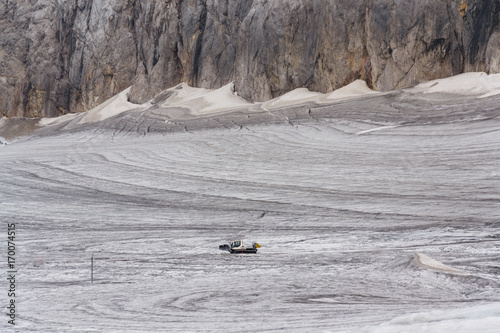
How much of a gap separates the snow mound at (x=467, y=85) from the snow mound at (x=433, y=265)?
42.2 ft

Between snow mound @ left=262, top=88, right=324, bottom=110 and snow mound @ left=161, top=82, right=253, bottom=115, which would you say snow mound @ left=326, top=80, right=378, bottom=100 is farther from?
snow mound @ left=161, top=82, right=253, bottom=115

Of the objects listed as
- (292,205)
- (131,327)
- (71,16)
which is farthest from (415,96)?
(71,16)

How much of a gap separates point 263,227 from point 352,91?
1303 centimetres

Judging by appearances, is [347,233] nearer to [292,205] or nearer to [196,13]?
[292,205]

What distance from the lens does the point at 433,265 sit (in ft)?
34.7

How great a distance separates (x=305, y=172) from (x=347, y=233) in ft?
18.5

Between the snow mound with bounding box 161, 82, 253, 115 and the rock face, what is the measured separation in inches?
26.3

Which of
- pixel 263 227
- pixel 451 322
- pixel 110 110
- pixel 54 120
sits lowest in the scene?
pixel 263 227

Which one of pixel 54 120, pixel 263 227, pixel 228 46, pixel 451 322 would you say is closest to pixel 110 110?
pixel 228 46

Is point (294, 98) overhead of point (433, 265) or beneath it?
overhead

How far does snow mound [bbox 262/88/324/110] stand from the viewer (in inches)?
1108

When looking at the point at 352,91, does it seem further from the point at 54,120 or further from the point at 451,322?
the point at 54,120

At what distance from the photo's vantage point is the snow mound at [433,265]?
33.6 ft

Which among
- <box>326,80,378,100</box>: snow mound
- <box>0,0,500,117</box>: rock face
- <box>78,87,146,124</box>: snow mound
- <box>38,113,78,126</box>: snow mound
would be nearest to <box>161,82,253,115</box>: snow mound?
<box>0,0,500,117</box>: rock face
